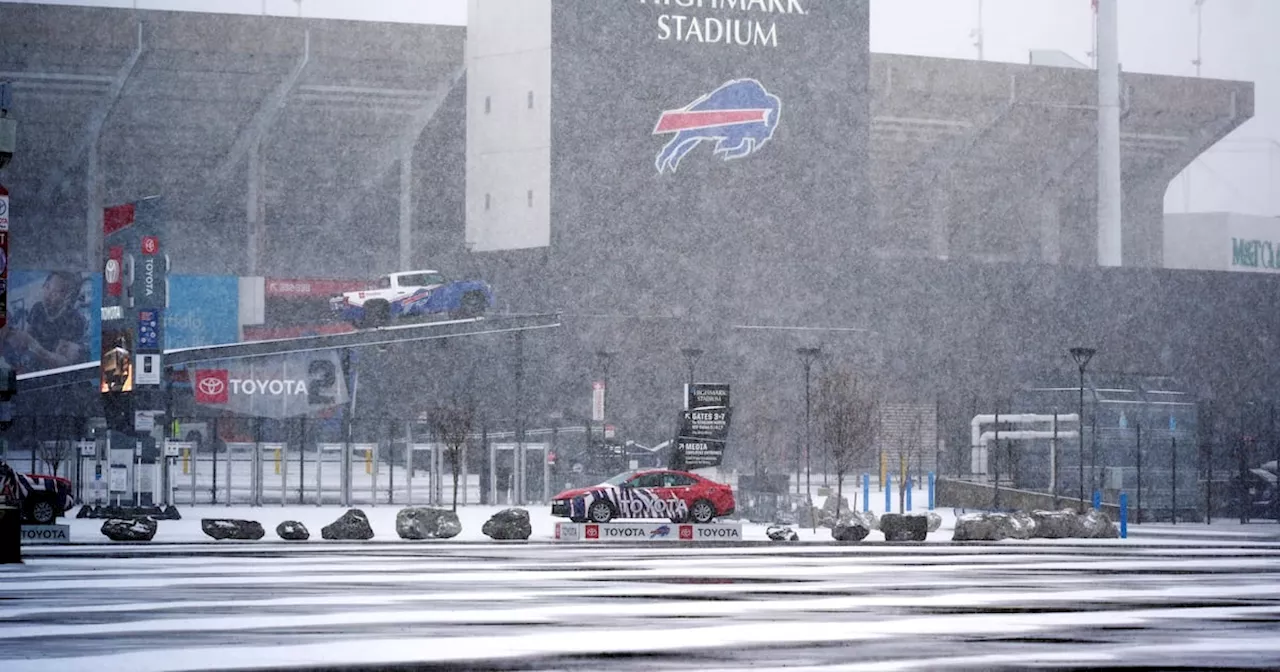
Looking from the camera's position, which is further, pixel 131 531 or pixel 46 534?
pixel 131 531

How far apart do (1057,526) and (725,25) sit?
38571 millimetres

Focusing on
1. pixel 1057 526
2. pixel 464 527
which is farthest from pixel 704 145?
pixel 1057 526

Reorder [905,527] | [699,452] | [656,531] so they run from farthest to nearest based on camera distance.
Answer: [699,452] → [905,527] → [656,531]

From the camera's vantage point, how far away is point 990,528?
37062mm

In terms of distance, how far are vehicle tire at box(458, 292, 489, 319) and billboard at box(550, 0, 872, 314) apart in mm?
4486

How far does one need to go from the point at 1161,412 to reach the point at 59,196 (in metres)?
52.6

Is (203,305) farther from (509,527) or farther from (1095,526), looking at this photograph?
(1095,526)

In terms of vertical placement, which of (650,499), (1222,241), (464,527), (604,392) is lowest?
(464,527)

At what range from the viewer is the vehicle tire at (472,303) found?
67000mm

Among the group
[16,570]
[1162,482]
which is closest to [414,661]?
[16,570]

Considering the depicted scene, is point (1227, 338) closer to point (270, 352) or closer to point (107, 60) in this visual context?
point (270, 352)

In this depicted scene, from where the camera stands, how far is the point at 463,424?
50.8m

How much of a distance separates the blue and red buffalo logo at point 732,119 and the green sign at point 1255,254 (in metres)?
51.8

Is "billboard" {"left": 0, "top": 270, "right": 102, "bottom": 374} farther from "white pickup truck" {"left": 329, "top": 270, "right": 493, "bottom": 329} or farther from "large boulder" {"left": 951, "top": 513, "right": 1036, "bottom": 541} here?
"large boulder" {"left": 951, "top": 513, "right": 1036, "bottom": 541}
